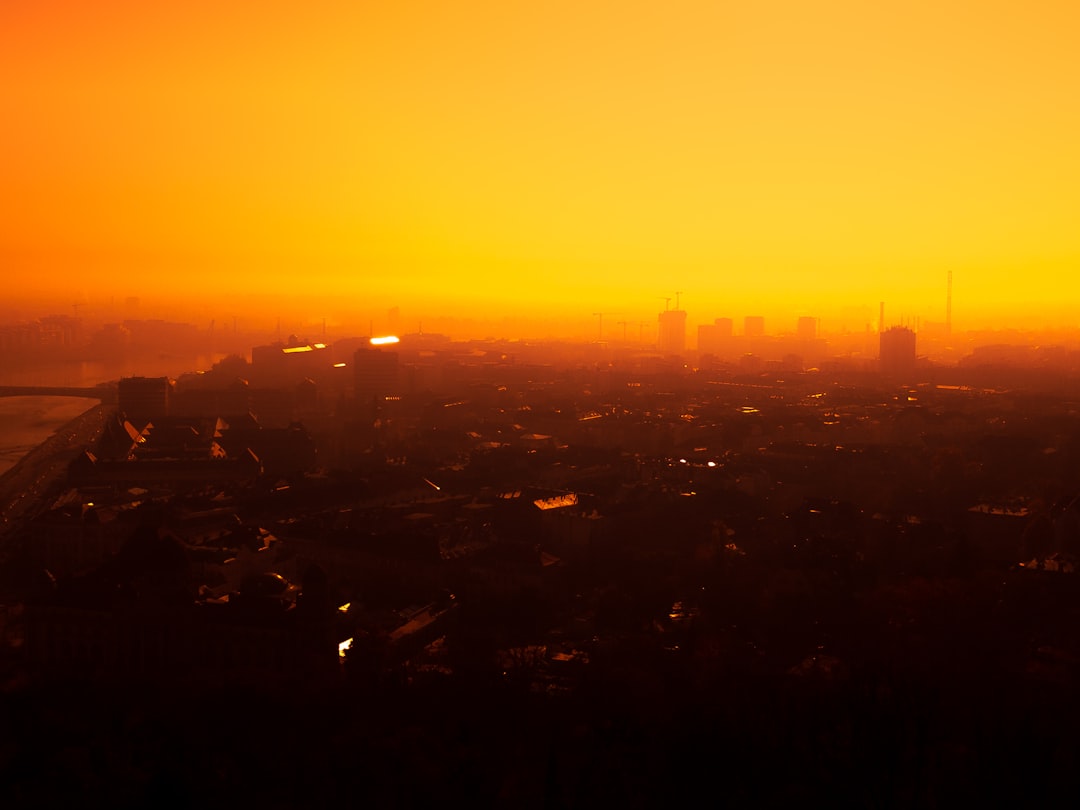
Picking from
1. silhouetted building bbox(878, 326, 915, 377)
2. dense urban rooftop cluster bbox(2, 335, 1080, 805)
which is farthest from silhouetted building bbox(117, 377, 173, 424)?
silhouetted building bbox(878, 326, 915, 377)

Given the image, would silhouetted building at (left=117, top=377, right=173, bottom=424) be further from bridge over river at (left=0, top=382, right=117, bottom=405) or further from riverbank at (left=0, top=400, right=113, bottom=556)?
bridge over river at (left=0, top=382, right=117, bottom=405)

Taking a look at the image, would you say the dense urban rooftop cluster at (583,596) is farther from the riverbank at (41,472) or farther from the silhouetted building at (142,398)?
the silhouetted building at (142,398)

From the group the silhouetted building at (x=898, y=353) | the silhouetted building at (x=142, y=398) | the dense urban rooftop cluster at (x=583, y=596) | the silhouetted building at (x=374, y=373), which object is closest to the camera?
the dense urban rooftop cluster at (x=583, y=596)

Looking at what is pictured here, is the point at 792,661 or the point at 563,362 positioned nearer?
the point at 792,661

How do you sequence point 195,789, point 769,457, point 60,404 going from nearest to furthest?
point 195,789 < point 769,457 < point 60,404

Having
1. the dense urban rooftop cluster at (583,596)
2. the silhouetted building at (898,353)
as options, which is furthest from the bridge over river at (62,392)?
the silhouetted building at (898,353)

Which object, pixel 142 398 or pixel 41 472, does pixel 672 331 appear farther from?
pixel 41 472

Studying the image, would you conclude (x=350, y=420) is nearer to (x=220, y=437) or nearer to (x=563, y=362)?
Result: (x=220, y=437)

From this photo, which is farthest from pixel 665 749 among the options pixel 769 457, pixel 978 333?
pixel 978 333

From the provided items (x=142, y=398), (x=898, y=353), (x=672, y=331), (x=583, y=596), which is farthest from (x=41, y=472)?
(x=672, y=331)
